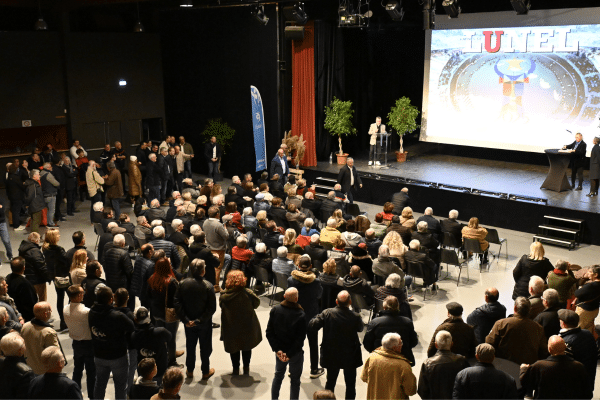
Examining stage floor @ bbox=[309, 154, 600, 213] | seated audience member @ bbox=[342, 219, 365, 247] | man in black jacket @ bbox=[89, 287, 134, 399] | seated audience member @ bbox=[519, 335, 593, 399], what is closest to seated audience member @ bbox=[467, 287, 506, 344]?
seated audience member @ bbox=[519, 335, 593, 399]

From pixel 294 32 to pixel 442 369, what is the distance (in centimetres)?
1223

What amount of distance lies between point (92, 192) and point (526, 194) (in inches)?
366

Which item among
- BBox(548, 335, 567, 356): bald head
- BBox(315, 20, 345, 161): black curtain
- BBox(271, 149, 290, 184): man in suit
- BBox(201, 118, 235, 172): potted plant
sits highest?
BBox(315, 20, 345, 161): black curtain

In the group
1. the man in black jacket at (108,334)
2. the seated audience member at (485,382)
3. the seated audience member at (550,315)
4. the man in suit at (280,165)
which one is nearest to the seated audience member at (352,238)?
the seated audience member at (550,315)

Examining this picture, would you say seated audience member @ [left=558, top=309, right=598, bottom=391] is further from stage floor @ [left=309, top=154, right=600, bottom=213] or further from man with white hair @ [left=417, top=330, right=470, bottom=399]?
stage floor @ [left=309, top=154, right=600, bottom=213]

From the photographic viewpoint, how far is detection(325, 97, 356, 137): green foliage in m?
16.8

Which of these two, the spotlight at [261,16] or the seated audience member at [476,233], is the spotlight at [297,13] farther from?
the seated audience member at [476,233]

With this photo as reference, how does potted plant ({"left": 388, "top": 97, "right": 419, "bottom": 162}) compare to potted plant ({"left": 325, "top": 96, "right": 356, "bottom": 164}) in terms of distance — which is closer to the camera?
potted plant ({"left": 325, "top": 96, "right": 356, "bottom": 164})

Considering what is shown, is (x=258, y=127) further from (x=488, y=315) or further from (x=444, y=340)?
(x=444, y=340)

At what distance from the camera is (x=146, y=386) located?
4.86m

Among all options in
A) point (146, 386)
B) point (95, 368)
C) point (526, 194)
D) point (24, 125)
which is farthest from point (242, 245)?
point (24, 125)

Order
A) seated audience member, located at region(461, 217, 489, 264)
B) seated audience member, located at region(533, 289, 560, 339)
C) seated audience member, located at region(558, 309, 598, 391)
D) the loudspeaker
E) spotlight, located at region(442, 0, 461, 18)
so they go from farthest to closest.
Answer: the loudspeaker
spotlight, located at region(442, 0, 461, 18)
seated audience member, located at region(461, 217, 489, 264)
seated audience member, located at region(533, 289, 560, 339)
seated audience member, located at region(558, 309, 598, 391)

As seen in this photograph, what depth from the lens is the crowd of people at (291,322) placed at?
4945 mm

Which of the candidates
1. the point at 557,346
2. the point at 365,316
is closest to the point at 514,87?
the point at 365,316
